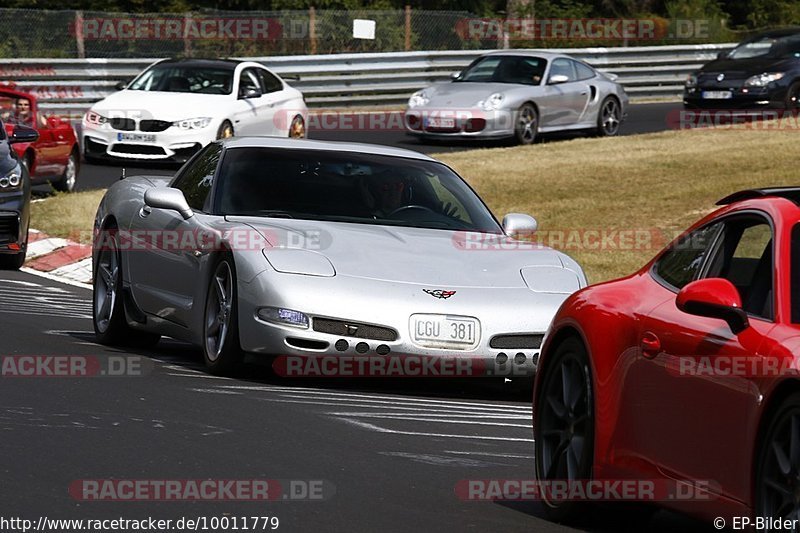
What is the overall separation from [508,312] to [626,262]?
7673mm

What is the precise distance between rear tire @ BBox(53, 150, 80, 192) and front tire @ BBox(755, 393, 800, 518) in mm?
17768

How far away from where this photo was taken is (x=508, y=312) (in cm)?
961

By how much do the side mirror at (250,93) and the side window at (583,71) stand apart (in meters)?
5.91

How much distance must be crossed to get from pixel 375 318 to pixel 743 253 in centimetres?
356

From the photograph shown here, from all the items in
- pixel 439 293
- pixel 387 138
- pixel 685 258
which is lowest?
pixel 387 138

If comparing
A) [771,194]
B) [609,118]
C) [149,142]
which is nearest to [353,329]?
[771,194]

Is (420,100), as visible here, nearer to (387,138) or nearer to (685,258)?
(387,138)

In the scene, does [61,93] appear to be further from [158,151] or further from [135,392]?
[135,392]

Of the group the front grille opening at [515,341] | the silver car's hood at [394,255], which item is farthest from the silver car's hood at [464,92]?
the front grille opening at [515,341]

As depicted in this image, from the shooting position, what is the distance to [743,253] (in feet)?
20.2

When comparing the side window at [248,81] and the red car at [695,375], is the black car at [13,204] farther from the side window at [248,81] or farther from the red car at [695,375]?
the red car at [695,375]

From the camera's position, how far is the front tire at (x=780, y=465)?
5.01m

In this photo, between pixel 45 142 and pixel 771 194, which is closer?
pixel 771 194

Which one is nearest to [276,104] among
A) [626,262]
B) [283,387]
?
[626,262]
